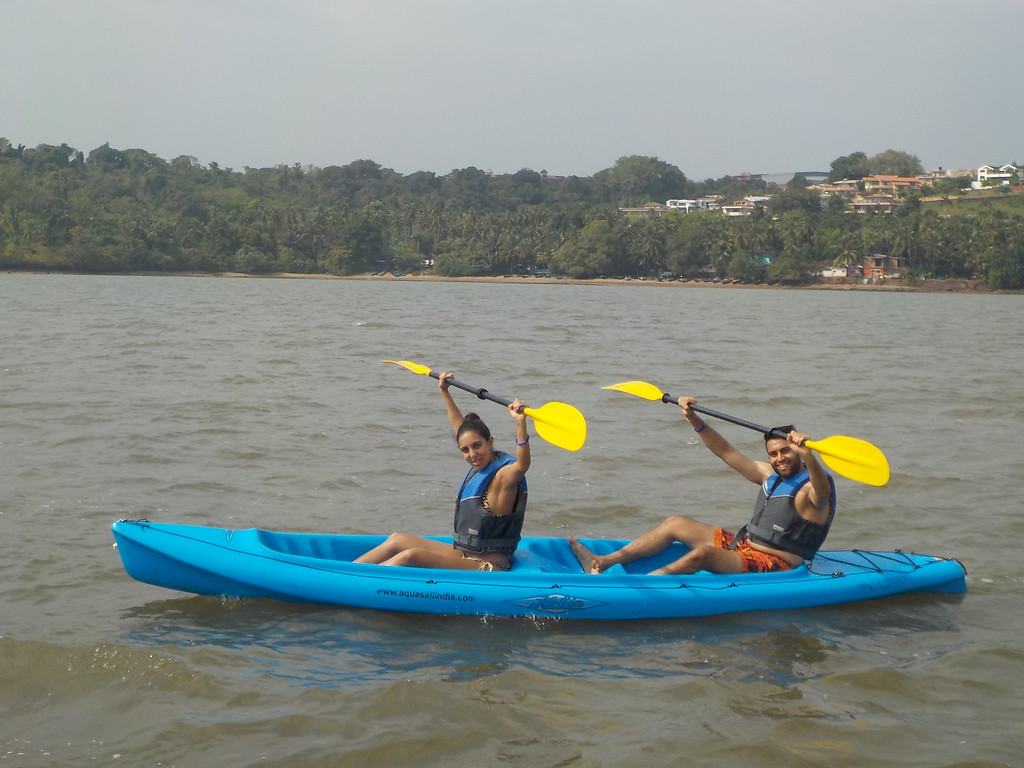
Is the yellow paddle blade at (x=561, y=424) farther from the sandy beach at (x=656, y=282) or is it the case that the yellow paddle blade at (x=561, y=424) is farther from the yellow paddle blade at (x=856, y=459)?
the sandy beach at (x=656, y=282)

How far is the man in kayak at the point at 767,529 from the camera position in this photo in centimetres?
543

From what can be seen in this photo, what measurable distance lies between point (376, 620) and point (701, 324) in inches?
984

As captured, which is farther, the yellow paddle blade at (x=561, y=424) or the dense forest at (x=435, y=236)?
the dense forest at (x=435, y=236)

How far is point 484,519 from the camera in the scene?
17.5 ft

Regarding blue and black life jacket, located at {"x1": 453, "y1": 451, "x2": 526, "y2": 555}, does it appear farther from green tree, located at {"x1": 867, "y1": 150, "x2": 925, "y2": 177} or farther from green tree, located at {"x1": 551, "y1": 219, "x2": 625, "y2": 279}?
green tree, located at {"x1": 867, "y1": 150, "x2": 925, "y2": 177}

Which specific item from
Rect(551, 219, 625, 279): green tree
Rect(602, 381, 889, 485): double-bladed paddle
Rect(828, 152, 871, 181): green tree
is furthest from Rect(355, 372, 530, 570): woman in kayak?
Rect(828, 152, 871, 181): green tree

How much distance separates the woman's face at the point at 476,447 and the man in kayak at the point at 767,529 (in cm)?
79

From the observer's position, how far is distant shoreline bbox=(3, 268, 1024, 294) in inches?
2345

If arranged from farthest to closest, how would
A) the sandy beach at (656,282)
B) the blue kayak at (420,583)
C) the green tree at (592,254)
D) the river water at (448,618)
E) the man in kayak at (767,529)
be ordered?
the green tree at (592,254) < the sandy beach at (656,282) < the man in kayak at (767,529) < the blue kayak at (420,583) < the river water at (448,618)

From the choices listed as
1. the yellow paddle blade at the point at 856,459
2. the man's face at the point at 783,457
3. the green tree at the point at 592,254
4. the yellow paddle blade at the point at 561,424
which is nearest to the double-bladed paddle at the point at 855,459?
the yellow paddle blade at the point at 856,459

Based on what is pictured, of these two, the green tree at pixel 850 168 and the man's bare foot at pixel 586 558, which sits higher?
the green tree at pixel 850 168

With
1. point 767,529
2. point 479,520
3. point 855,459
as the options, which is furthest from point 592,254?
point 479,520

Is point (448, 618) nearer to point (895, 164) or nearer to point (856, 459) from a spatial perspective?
point (856, 459)

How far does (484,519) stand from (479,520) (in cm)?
3
